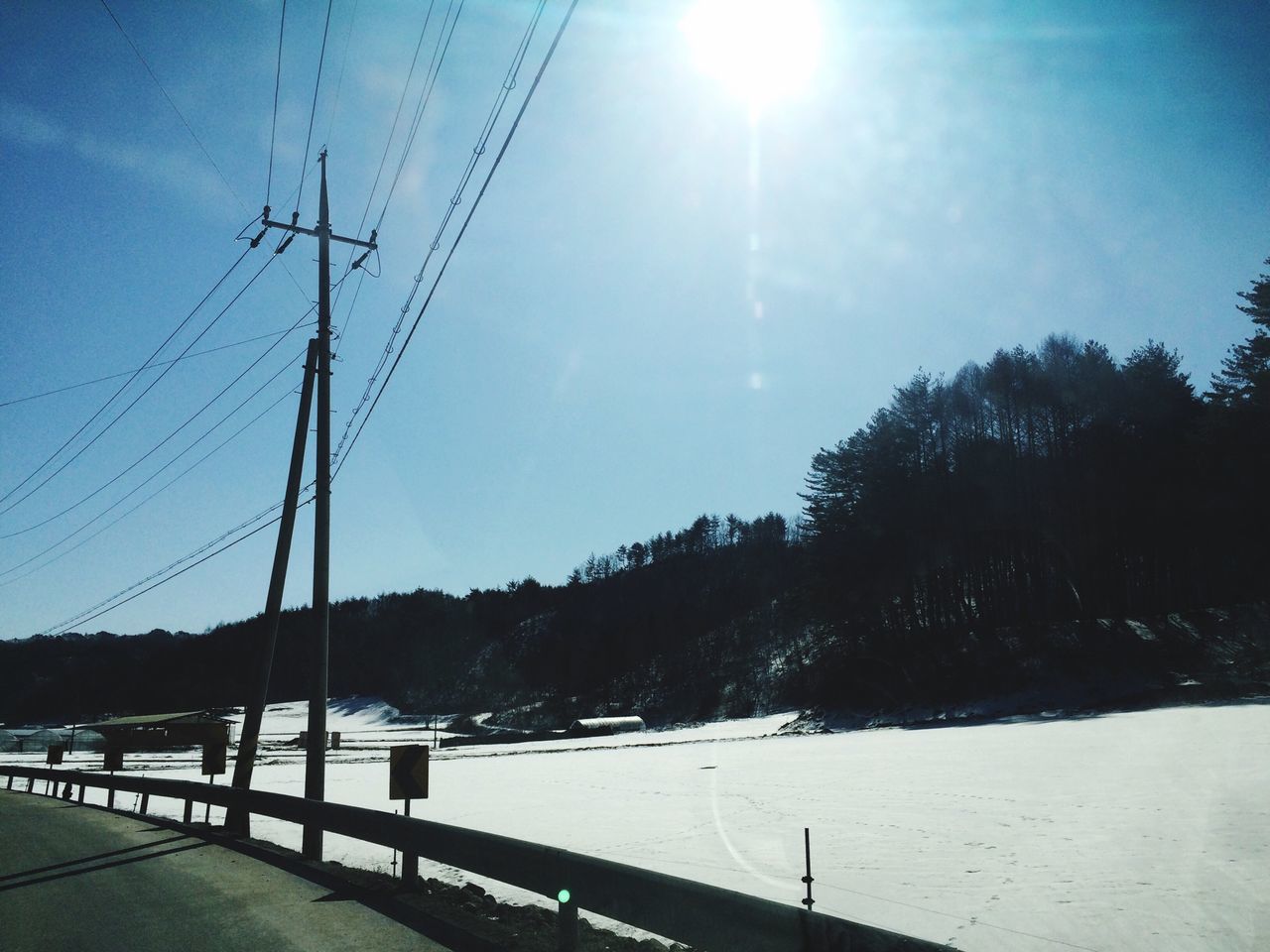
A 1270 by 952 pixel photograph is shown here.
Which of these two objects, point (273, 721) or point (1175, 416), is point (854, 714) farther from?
point (273, 721)

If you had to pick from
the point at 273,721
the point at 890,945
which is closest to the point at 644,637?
the point at 273,721

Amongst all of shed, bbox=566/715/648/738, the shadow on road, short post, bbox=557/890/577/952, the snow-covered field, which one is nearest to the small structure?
shed, bbox=566/715/648/738

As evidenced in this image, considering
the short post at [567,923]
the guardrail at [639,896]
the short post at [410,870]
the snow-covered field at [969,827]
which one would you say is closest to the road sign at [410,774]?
the guardrail at [639,896]

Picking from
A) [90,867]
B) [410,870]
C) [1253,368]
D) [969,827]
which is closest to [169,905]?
[410,870]

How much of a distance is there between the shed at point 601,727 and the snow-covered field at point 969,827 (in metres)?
35.0

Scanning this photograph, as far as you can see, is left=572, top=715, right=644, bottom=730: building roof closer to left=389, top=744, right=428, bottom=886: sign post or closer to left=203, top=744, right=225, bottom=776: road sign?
left=203, top=744, right=225, bottom=776: road sign

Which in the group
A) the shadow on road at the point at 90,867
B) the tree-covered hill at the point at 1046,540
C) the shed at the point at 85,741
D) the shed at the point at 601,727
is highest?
the tree-covered hill at the point at 1046,540

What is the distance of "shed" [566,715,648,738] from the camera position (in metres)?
59.1

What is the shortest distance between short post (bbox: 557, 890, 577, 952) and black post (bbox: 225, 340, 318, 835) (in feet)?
32.6

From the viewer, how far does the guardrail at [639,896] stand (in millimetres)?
3771

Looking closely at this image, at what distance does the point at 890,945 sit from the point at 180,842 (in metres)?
12.9

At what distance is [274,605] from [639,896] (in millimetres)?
12784

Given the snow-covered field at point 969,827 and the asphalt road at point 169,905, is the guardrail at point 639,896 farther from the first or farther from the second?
the snow-covered field at point 969,827

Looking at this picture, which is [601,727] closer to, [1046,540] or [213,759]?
[1046,540]
